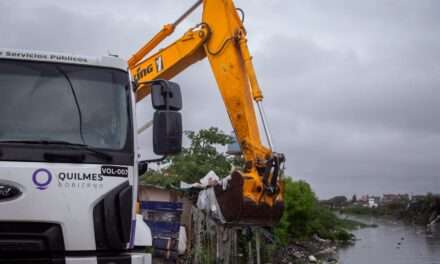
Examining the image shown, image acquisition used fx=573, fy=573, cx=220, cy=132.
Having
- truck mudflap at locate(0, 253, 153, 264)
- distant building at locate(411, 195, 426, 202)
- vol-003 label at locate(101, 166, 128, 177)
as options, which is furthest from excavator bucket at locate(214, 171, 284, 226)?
distant building at locate(411, 195, 426, 202)

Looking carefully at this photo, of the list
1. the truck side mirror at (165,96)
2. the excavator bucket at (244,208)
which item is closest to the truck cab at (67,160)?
the truck side mirror at (165,96)

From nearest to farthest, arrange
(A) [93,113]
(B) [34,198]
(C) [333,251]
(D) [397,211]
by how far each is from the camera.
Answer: (B) [34,198] → (A) [93,113] → (C) [333,251] → (D) [397,211]

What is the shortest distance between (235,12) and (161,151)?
6938 millimetres

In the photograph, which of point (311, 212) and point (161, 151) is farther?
point (311, 212)

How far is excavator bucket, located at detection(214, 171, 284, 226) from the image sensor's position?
9.69 meters

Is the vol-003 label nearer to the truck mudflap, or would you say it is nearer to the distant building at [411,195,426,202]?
the truck mudflap

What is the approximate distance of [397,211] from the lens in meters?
58.0

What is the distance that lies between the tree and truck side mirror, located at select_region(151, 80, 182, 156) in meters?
10.7

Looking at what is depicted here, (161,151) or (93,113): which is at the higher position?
(93,113)

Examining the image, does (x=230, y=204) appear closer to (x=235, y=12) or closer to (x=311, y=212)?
(x=235, y=12)

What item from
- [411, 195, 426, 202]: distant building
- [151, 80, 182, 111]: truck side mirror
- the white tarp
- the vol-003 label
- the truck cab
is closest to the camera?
the truck cab

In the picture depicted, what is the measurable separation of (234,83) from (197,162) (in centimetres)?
660

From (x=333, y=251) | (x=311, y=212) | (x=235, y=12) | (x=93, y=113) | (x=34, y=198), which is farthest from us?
(x=311, y=212)

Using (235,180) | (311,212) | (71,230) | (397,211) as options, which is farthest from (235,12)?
(397,211)
